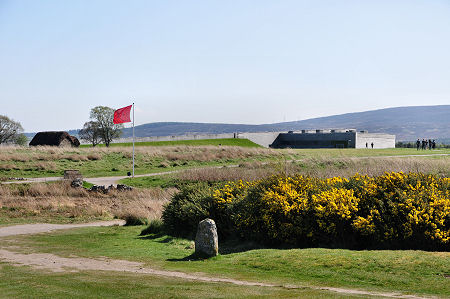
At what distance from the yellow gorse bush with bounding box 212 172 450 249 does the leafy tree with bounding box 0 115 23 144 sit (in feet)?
234

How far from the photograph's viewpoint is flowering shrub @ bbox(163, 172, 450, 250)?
49.9 feet

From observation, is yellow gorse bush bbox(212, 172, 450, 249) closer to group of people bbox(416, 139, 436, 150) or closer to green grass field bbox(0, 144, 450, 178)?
green grass field bbox(0, 144, 450, 178)

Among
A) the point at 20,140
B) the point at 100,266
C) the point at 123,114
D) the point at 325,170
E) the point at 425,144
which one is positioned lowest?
the point at 100,266

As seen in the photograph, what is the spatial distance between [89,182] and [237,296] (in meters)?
29.5

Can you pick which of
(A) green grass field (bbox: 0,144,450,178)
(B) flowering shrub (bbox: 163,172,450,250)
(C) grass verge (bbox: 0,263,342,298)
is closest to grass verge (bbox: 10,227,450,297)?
(B) flowering shrub (bbox: 163,172,450,250)

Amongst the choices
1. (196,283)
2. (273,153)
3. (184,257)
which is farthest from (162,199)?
(273,153)

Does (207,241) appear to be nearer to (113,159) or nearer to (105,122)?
(113,159)

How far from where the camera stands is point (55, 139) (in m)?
71.4

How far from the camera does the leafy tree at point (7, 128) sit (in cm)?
8088

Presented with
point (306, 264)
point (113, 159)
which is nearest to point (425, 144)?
point (113, 159)

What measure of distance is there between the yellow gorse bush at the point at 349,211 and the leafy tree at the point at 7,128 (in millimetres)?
71466

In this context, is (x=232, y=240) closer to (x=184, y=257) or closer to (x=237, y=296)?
(x=184, y=257)

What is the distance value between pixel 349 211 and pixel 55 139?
61.7m

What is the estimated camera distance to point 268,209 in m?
17.2
